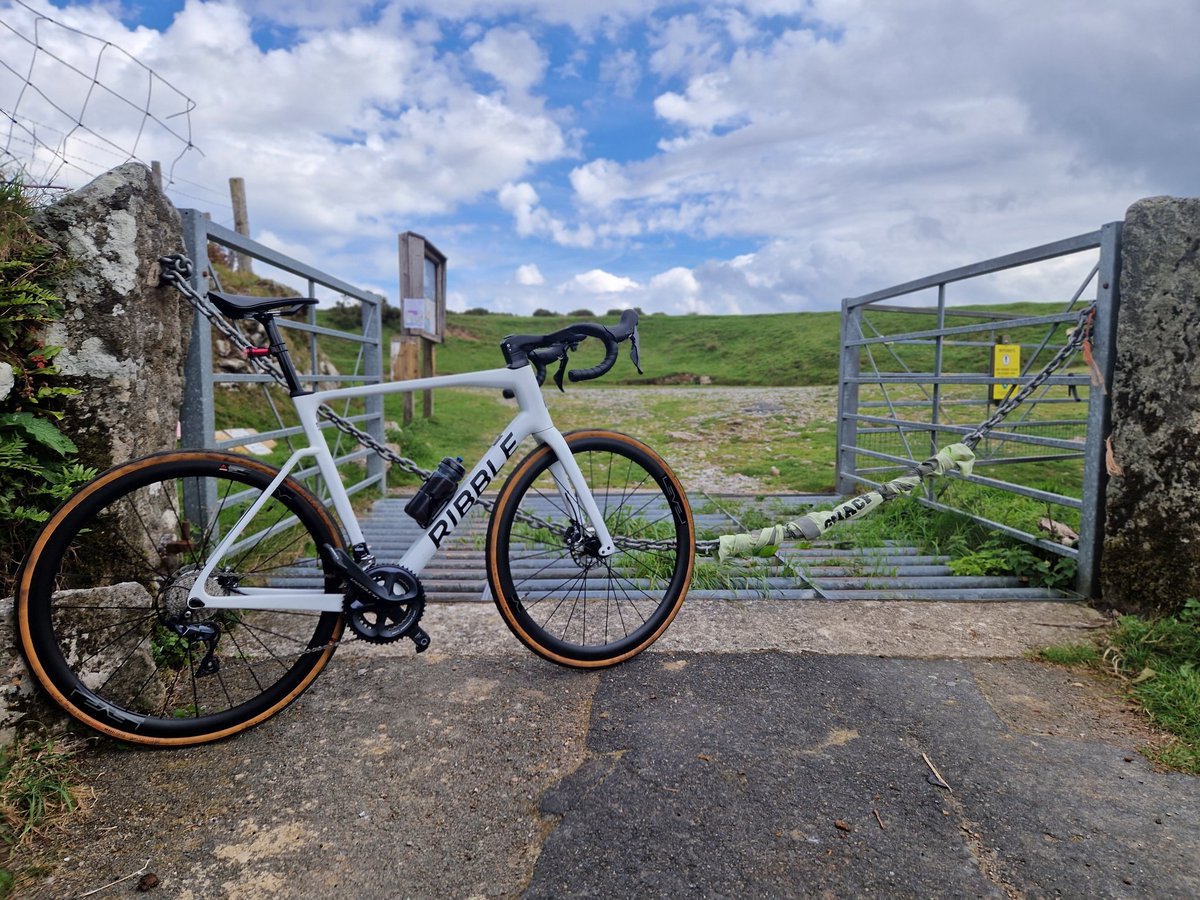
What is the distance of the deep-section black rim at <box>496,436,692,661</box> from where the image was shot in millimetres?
2781

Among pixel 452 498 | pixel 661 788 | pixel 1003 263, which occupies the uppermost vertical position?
pixel 1003 263

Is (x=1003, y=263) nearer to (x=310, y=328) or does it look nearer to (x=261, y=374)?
(x=261, y=374)

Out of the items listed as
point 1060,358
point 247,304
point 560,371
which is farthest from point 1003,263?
point 247,304

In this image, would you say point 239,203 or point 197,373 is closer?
point 197,373

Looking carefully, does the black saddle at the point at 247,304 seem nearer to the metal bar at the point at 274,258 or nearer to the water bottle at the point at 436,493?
the water bottle at the point at 436,493

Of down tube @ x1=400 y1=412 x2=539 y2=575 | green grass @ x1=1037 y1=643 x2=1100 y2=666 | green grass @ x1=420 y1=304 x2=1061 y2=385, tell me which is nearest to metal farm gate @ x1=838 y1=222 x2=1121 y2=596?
green grass @ x1=1037 y1=643 x2=1100 y2=666

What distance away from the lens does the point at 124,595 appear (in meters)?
2.42

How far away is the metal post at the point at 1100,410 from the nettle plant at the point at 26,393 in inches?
165

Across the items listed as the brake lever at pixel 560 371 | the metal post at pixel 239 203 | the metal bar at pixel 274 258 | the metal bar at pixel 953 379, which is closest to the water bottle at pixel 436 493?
the brake lever at pixel 560 371

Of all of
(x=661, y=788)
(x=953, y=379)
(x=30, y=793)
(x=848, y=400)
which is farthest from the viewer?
(x=848, y=400)

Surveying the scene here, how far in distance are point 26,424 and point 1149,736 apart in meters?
3.83

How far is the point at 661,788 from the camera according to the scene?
6.84 ft

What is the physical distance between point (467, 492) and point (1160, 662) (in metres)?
2.78

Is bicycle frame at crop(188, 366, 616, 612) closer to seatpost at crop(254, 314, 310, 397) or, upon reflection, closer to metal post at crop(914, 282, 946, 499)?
seatpost at crop(254, 314, 310, 397)
